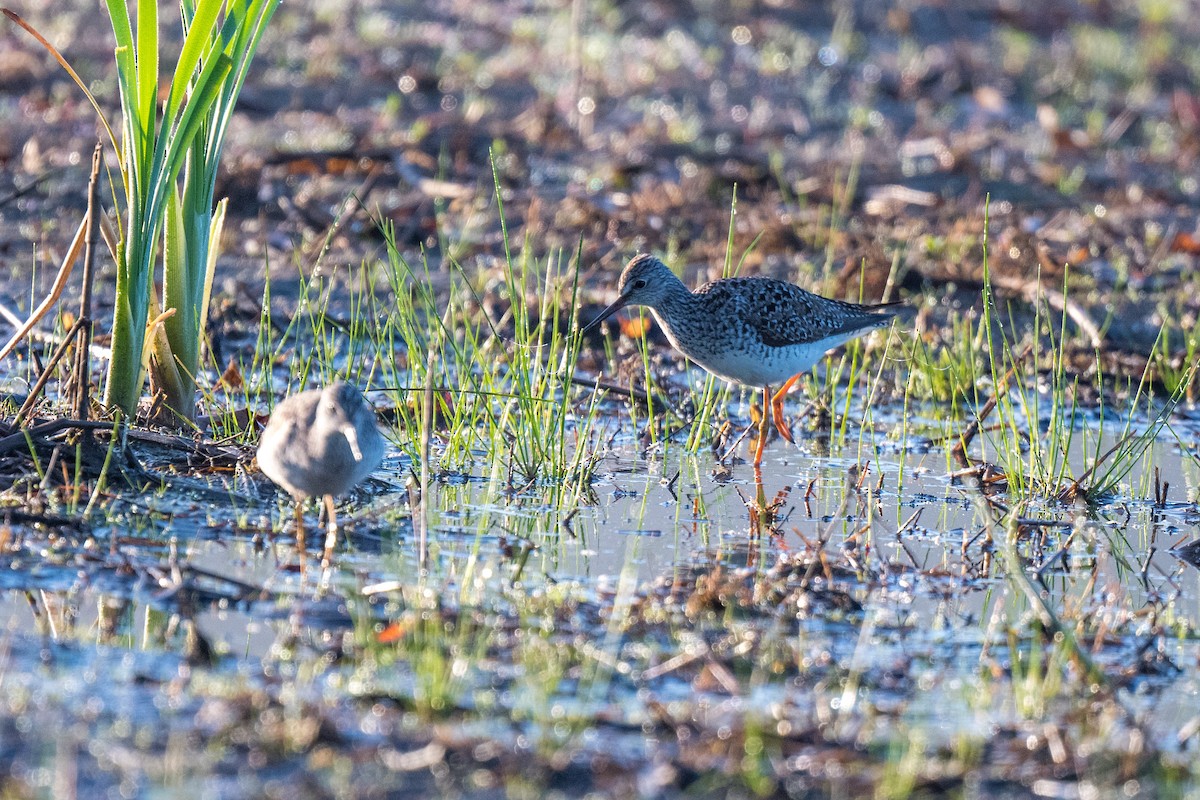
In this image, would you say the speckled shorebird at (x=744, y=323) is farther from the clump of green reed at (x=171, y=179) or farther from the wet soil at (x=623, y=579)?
the clump of green reed at (x=171, y=179)

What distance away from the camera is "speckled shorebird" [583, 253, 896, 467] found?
24.3 feet

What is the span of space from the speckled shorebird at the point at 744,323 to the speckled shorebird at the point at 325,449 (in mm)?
1968

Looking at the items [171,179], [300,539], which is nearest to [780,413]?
[300,539]

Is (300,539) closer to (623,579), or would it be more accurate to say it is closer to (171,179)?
(623,579)

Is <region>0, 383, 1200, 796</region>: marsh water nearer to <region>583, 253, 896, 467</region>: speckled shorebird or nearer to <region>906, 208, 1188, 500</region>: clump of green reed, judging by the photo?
<region>906, 208, 1188, 500</region>: clump of green reed

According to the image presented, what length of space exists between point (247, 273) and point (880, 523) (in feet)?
15.1

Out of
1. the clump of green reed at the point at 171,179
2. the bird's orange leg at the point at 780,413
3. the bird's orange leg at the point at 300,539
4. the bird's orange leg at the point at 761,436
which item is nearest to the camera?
the bird's orange leg at the point at 300,539

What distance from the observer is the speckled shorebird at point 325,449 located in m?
5.39

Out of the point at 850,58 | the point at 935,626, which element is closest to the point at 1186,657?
the point at 935,626

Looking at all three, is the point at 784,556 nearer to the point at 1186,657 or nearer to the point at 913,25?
the point at 1186,657

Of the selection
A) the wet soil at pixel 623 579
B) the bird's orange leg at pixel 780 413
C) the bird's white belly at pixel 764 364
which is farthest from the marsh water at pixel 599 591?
the bird's white belly at pixel 764 364

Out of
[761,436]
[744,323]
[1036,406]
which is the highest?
[744,323]

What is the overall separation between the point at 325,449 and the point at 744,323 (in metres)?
2.68

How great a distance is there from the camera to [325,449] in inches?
211
